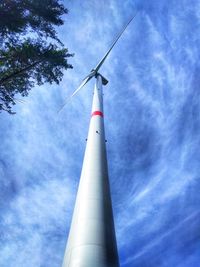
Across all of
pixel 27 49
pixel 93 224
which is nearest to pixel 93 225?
pixel 93 224

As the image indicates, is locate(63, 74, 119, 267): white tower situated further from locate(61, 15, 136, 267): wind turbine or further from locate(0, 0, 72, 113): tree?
locate(0, 0, 72, 113): tree

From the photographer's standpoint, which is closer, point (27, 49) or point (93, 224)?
point (93, 224)

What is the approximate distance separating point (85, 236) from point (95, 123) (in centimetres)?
867

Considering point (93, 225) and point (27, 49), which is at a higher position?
point (27, 49)

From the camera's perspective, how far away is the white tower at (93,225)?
19.8 ft

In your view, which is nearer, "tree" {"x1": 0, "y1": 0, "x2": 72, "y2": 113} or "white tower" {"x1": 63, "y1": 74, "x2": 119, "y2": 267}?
"white tower" {"x1": 63, "y1": 74, "x2": 119, "y2": 267}

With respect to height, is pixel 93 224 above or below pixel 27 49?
below

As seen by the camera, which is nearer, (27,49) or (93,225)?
(93,225)

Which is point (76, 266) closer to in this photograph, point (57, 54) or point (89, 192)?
point (89, 192)

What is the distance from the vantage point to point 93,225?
6.90m

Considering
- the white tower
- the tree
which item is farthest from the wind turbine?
the tree

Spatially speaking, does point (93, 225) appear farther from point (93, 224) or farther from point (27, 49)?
point (27, 49)

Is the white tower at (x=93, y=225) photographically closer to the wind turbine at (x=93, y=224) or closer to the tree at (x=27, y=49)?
the wind turbine at (x=93, y=224)

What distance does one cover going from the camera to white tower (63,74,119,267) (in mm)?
6043
